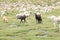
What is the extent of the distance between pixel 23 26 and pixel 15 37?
169 inches

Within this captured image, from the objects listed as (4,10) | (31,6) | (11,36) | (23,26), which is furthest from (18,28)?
(31,6)

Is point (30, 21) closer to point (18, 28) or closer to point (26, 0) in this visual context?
point (18, 28)

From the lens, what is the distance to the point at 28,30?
28.6m

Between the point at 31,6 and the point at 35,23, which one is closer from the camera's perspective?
the point at 35,23

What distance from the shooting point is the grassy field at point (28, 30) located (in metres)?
26.0

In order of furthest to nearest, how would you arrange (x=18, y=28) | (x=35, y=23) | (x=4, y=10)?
(x=4, y=10)
(x=35, y=23)
(x=18, y=28)

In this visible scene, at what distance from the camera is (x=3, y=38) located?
2578 centimetres

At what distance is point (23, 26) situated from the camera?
30.5 metres

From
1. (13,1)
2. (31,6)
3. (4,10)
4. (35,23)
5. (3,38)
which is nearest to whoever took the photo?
(3,38)

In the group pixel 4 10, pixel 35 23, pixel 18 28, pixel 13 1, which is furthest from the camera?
pixel 13 1

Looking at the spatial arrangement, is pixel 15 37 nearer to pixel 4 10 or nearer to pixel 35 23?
pixel 35 23

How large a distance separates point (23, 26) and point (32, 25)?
1.01 m

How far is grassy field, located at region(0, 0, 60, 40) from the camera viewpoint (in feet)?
85.3

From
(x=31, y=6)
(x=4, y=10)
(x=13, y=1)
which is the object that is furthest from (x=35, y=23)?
(x=13, y=1)
